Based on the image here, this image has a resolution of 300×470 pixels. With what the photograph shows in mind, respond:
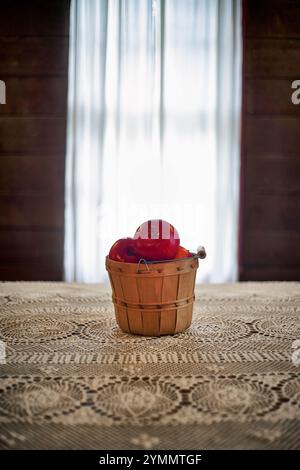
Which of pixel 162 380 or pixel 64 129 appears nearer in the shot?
pixel 162 380

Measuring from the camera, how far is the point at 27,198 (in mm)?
3334

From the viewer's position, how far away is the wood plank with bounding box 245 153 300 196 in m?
3.33

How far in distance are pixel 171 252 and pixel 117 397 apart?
537 millimetres

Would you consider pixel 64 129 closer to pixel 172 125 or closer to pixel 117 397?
pixel 172 125

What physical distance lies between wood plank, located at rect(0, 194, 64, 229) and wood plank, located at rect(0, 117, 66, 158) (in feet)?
1.19

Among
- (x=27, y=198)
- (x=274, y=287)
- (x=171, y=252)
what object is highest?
(x=27, y=198)

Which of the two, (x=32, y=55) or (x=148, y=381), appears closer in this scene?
(x=148, y=381)

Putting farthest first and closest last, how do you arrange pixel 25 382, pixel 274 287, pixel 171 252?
pixel 274 287, pixel 171 252, pixel 25 382

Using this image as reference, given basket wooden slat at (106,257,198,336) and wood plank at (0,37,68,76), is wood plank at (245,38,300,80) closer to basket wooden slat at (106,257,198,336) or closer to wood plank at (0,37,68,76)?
wood plank at (0,37,68,76)

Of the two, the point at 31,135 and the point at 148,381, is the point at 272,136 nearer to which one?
the point at 31,135

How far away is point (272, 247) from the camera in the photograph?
3363 millimetres

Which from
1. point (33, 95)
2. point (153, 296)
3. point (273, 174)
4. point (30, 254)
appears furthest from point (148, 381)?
point (33, 95)

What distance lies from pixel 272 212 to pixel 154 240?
2351 millimetres
